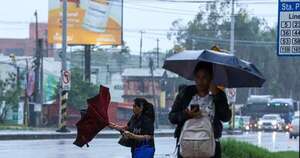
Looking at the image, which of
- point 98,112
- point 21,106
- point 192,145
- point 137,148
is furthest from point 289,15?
point 21,106

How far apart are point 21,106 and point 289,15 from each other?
56640 mm

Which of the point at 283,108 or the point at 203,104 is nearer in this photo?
the point at 203,104

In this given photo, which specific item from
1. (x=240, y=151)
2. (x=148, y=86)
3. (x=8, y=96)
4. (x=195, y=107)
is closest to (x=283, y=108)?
(x=148, y=86)

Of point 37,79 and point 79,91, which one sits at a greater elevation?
point 37,79

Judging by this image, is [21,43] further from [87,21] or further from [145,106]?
[145,106]

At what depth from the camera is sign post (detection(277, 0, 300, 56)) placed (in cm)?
1340

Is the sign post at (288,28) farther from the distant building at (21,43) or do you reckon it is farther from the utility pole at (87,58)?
the distant building at (21,43)

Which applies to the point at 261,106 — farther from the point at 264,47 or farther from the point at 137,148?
the point at 137,148

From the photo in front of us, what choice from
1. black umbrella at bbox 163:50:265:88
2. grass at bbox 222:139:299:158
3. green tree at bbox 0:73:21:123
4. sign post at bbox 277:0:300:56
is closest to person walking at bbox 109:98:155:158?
black umbrella at bbox 163:50:265:88

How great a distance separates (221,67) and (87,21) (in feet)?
171

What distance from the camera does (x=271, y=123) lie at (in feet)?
248

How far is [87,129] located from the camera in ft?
32.9

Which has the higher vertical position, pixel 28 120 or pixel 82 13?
pixel 82 13

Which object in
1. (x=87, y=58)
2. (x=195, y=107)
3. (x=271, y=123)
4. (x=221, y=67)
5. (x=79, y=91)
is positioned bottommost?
(x=271, y=123)
